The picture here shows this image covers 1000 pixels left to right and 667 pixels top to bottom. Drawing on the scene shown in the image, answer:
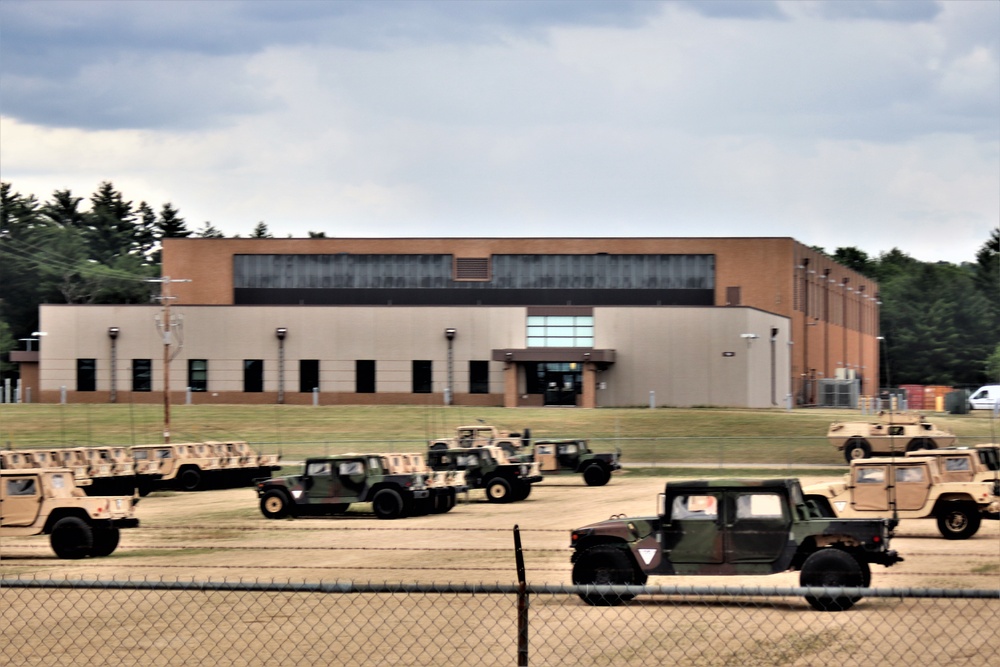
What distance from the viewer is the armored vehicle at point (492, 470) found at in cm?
3906

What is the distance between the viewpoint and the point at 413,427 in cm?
7112

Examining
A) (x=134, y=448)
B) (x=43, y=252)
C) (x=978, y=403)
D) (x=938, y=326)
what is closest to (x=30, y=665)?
(x=134, y=448)

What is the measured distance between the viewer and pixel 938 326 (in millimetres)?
137000

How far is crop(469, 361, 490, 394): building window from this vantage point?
276ft

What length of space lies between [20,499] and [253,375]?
59100 millimetres

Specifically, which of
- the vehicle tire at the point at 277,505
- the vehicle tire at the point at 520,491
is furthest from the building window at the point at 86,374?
the vehicle tire at the point at 277,505

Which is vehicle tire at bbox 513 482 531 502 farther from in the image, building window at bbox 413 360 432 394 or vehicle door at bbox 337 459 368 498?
building window at bbox 413 360 432 394

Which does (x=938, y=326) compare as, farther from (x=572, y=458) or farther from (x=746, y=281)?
(x=572, y=458)

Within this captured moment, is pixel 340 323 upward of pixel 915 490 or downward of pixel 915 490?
upward

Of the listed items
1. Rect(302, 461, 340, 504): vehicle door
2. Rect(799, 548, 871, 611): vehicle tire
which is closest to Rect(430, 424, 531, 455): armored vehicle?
Rect(302, 461, 340, 504): vehicle door

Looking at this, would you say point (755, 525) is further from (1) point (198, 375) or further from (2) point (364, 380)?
(1) point (198, 375)

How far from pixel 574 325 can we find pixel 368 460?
1984 inches

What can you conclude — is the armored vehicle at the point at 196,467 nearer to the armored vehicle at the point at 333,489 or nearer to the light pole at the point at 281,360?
the armored vehicle at the point at 333,489

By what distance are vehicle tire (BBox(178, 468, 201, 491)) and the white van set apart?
190 feet
